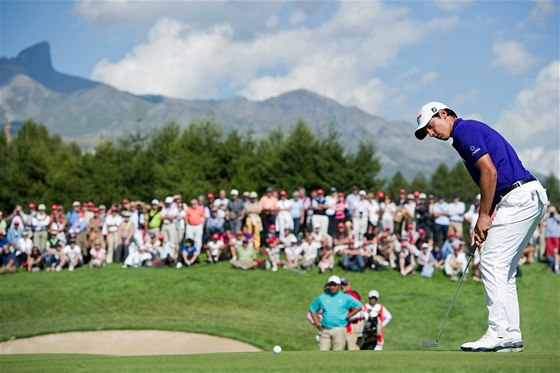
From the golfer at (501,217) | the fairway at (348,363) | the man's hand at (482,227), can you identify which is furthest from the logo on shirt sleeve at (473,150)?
the fairway at (348,363)

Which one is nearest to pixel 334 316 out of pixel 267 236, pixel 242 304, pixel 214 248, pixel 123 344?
pixel 123 344

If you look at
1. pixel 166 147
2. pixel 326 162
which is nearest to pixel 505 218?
pixel 326 162

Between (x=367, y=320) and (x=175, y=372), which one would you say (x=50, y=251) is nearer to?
(x=367, y=320)

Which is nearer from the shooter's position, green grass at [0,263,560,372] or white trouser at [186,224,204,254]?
green grass at [0,263,560,372]

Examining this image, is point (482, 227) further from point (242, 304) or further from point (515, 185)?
point (242, 304)

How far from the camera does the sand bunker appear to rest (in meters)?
16.9

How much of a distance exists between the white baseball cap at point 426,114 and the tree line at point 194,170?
45326mm

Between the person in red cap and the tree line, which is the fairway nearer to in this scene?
the person in red cap

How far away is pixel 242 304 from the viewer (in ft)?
69.6

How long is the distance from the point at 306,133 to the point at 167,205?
112 feet

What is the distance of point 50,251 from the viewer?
2567 centimetres

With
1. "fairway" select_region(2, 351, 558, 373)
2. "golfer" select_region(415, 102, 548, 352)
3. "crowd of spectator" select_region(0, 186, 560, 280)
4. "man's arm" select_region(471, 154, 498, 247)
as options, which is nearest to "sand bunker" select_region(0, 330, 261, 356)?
"crowd of spectator" select_region(0, 186, 560, 280)

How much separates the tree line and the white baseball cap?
4533 centimetres

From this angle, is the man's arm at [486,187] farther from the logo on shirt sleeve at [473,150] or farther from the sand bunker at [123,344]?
the sand bunker at [123,344]
